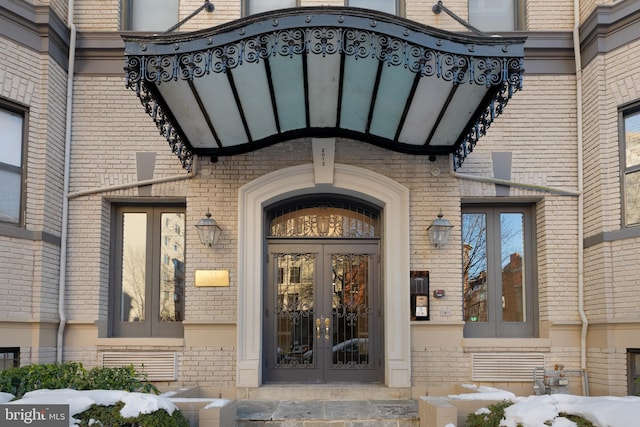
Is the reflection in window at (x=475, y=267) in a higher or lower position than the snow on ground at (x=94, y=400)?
higher

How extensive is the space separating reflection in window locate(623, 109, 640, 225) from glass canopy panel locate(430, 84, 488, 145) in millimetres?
2362

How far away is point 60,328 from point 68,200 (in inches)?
75.9

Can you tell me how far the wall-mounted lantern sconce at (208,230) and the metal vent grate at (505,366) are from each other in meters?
4.26

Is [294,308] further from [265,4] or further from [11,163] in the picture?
[265,4]

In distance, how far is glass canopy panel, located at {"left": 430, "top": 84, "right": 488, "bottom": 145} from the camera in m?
8.96

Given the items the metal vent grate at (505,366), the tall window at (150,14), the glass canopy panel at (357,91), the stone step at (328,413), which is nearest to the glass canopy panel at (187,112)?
the glass canopy panel at (357,91)

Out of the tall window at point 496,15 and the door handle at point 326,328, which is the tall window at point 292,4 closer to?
the tall window at point 496,15

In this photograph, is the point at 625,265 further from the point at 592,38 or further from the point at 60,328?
the point at 60,328

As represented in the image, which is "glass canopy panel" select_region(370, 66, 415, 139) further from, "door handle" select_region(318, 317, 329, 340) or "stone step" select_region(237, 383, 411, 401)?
"stone step" select_region(237, 383, 411, 401)

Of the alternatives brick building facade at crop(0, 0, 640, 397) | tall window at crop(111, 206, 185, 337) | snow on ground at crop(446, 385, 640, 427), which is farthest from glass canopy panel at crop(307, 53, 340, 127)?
snow on ground at crop(446, 385, 640, 427)

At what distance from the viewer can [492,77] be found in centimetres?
816

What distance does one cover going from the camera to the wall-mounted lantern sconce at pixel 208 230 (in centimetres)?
1029

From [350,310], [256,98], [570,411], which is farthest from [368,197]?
[570,411]

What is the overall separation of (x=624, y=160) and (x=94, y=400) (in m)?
7.68
